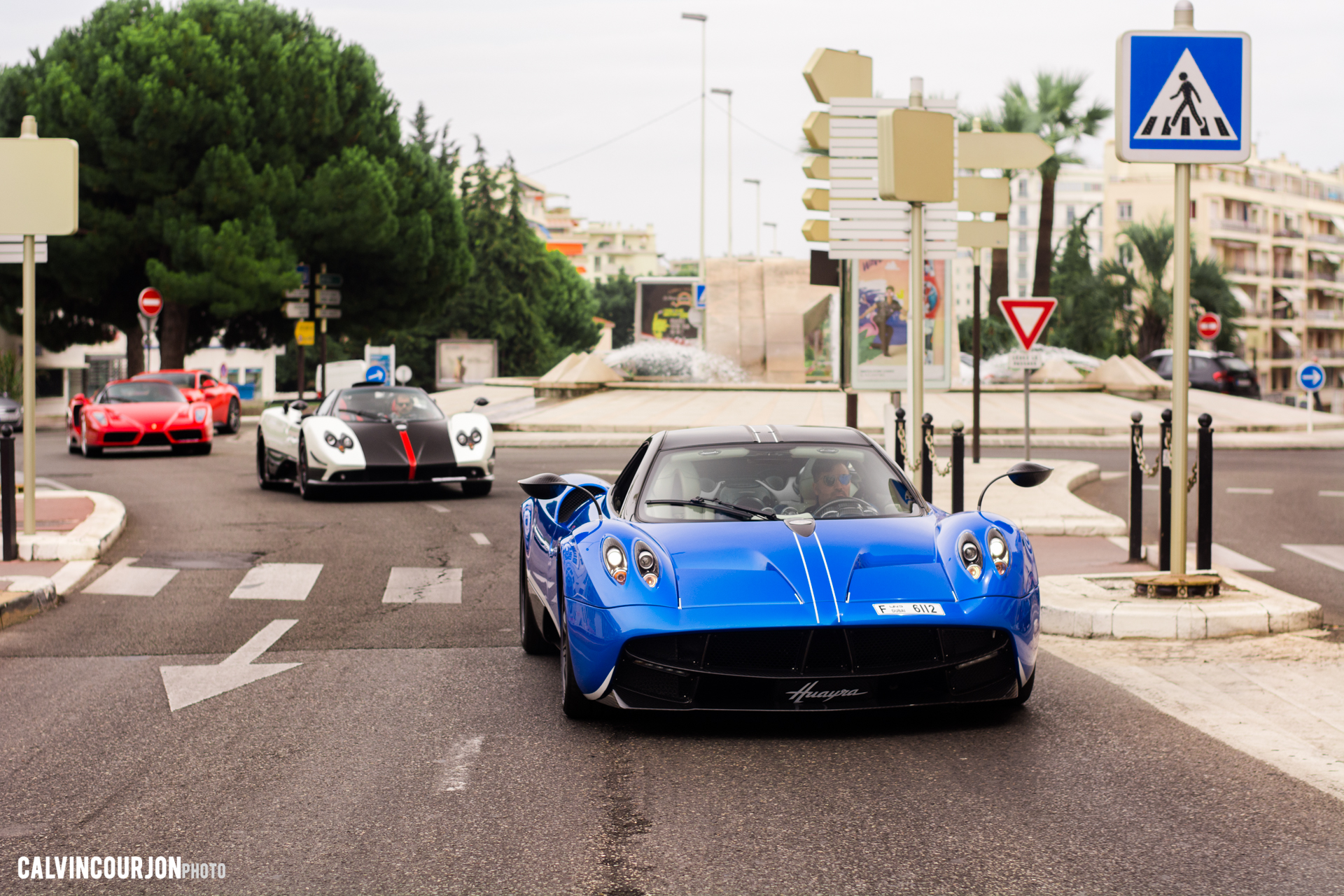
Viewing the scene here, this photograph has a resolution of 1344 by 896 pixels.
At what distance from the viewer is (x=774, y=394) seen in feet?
136

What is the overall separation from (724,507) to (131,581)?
5.84m

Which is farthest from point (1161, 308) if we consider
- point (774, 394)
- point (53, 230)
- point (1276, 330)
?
point (1276, 330)

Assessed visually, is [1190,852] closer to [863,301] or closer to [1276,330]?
[863,301]

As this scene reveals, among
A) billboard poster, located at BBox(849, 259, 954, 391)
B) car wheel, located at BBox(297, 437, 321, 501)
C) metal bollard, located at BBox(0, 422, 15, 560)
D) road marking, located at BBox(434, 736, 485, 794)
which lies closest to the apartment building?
billboard poster, located at BBox(849, 259, 954, 391)

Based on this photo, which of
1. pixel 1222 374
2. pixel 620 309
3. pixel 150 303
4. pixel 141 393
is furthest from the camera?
pixel 620 309

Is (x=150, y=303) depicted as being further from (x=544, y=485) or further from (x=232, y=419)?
(x=544, y=485)

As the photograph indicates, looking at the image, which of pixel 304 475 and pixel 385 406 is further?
pixel 385 406

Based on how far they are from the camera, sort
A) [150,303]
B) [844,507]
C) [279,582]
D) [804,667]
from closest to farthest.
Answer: [804,667] → [844,507] → [279,582] → [150,303]

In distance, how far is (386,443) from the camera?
15852 mm

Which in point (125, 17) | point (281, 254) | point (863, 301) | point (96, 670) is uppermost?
point (125, 17)

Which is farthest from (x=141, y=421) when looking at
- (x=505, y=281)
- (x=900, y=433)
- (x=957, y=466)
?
(x=505, y=281)

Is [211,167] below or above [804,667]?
above

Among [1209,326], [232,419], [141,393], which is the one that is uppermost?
[1209,326]

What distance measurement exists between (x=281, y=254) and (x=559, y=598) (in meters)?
35.7
